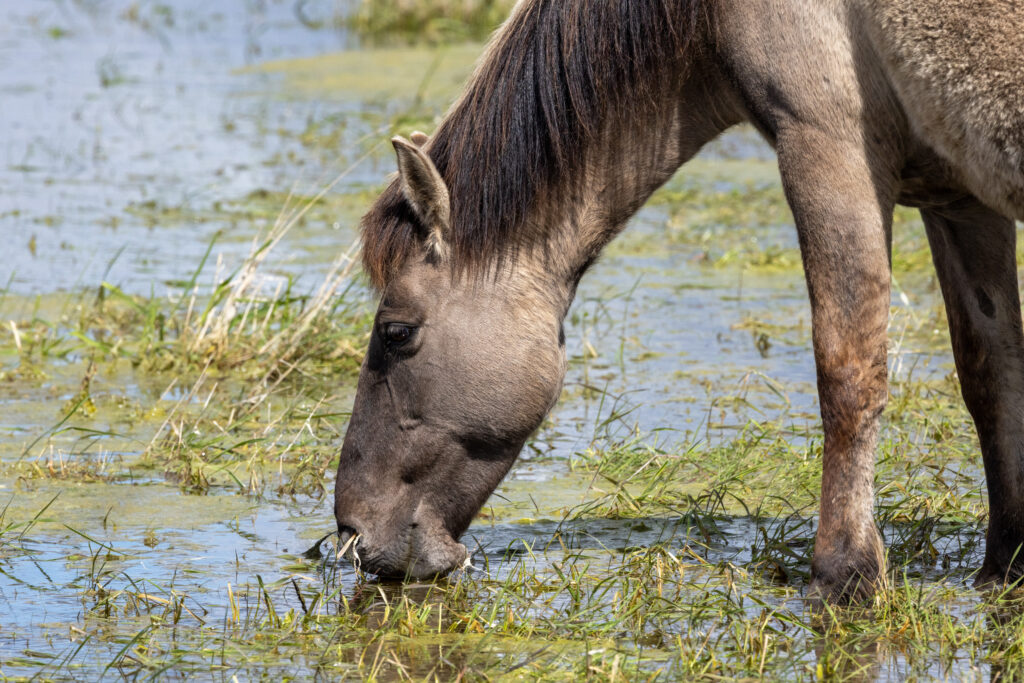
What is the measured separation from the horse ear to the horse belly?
4.00 feet

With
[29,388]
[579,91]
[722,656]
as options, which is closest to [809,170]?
[579,91]

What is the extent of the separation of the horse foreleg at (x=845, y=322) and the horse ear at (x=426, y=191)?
0.94 metres

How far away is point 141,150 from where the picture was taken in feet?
37.0

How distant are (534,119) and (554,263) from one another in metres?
0.41

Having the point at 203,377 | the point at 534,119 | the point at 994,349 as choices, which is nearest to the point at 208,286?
the point at 203,377

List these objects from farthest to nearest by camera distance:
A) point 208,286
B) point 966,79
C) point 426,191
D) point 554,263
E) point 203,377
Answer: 1. point 208,286
2. point 203,377
3. point 554,263
4. point 426,191
5. point 966,79

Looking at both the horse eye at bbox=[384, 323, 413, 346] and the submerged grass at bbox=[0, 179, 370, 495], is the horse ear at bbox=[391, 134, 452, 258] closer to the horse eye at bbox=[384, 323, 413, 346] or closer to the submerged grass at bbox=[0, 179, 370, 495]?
the horse eye at bbox=[384, 323, 413, 346]

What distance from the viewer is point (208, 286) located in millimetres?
7305

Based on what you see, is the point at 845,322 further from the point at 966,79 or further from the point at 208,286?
the point at 208,286

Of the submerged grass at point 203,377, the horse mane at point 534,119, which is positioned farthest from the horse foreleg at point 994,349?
the submerged grass at point 203,377

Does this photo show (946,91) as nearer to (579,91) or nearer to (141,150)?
(579,91)

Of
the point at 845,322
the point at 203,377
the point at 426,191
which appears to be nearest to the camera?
the point at 845,322

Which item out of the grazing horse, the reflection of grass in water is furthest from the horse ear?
the reflection of grass in water

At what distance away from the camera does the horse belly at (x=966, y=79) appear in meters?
3.41
